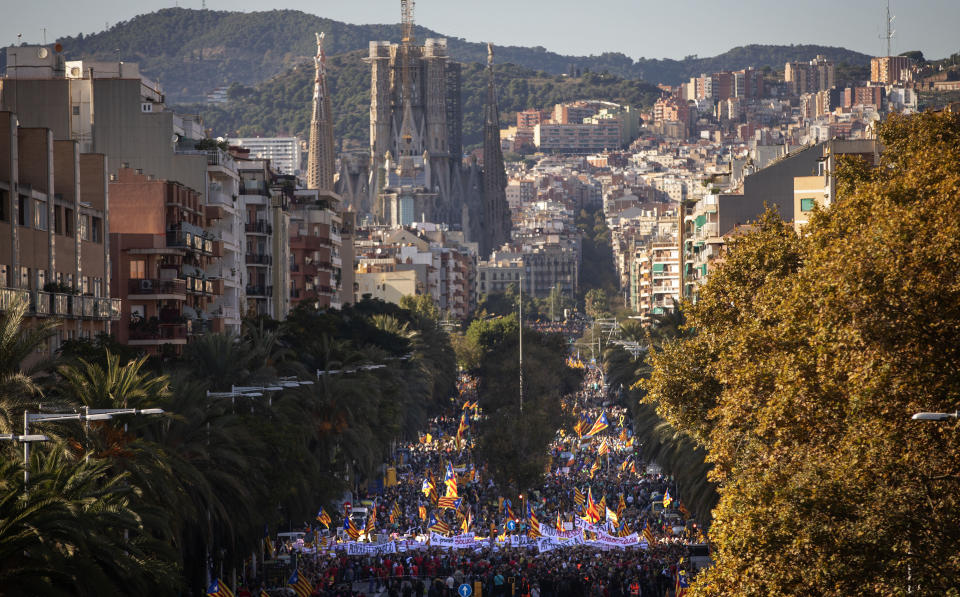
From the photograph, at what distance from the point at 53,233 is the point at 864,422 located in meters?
36.4

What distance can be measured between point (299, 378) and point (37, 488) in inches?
1669

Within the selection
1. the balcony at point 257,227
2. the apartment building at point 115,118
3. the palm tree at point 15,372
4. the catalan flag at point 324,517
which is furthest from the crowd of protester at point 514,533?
the palm tree at point 15,372

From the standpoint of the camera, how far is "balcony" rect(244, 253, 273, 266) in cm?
9762

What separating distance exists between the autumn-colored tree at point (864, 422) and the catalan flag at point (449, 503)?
34899mm

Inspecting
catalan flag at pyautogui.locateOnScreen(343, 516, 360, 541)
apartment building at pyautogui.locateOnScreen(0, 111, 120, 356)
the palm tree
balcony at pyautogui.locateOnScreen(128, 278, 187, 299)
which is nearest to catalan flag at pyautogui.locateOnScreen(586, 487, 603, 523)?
catalan flag at pyautogui.locateOnScreen(343, 516, 360, 541)

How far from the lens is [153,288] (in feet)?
239

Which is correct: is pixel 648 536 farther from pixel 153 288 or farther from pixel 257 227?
pixel 257 227

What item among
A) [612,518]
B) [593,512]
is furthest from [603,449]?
[612,518]

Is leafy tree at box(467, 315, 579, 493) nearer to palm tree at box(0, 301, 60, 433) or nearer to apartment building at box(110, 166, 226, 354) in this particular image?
apartment building at box(110, 166, 226, 354)

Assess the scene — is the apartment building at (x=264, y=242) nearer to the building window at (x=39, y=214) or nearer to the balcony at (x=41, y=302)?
the building window at (x=39, y=214)

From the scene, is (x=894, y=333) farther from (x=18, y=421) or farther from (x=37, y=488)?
(x=18, y=421)

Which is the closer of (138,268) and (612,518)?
(612,518)

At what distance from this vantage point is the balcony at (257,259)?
97.6 metres

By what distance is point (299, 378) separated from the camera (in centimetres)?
7119
